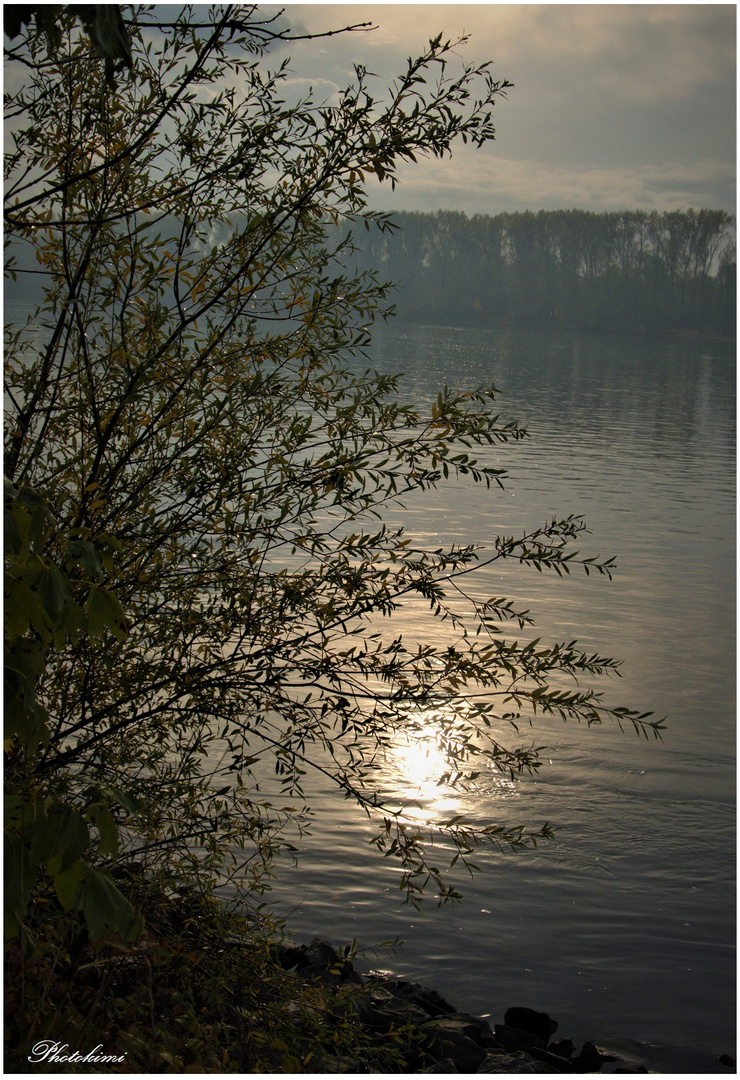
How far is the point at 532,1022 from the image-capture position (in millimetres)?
6875

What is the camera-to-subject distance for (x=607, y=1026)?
7.11 metres

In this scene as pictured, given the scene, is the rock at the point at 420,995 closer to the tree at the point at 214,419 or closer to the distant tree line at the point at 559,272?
the tree at the point at 214,419

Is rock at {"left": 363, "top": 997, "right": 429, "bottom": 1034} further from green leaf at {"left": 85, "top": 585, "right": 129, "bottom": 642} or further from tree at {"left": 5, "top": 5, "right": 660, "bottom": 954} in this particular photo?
green leaf at {"left": 85, "top": 585, "right": 129, "bottom": 642}

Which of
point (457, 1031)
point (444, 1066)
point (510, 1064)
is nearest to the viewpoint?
point (444, 1066)

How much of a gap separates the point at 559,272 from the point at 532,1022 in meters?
127

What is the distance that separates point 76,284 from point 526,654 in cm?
277

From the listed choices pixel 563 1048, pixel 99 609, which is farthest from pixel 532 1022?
pixel 99 609

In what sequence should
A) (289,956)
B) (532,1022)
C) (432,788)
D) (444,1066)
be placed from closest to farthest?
(444,1066) < (532,1022) < (289,956) < (432,788)

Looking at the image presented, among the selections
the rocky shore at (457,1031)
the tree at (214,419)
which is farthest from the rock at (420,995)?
the tree at (214,419)

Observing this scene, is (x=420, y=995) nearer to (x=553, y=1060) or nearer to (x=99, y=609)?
(x=553, y=1060)

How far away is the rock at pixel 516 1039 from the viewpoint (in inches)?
259

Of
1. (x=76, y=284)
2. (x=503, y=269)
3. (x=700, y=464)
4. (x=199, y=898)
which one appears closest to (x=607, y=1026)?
(x=199, y=898)

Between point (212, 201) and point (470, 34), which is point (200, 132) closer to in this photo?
point (212, 201)

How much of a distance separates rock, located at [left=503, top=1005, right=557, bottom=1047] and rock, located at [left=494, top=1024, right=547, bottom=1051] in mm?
160
